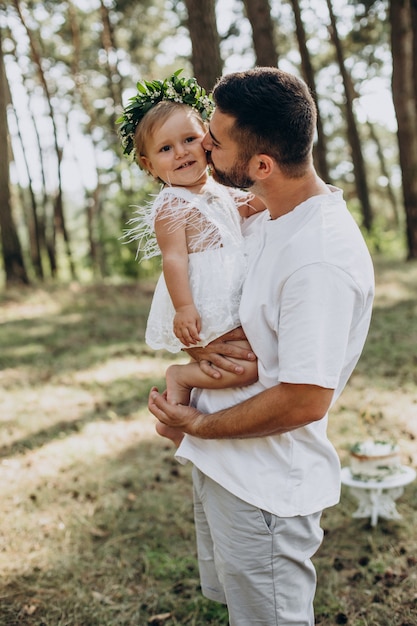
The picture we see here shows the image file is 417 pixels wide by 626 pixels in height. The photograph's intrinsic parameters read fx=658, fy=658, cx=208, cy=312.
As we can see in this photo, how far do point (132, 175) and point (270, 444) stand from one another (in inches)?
459

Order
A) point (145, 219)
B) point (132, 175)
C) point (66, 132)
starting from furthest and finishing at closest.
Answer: point (66, 132) < point (132, 175) < point (145, 219)

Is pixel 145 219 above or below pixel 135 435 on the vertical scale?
above

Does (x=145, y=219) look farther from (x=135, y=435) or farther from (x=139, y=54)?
(x=139, y=54)

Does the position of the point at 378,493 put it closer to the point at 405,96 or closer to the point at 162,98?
the point at 162,98

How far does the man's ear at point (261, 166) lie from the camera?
1854mm

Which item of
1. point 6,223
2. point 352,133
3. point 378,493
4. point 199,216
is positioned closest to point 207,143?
point 199,216

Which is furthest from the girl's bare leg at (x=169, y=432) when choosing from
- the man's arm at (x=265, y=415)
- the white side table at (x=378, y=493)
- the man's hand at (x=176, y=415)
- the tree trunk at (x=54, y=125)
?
the tree trunk at (x=54, y=125)

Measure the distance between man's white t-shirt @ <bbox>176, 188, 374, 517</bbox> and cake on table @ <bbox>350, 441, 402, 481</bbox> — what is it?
1931 millimetres

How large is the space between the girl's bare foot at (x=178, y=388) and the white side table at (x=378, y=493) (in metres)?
1.93

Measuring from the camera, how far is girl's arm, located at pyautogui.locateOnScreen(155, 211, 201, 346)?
215 centimetres

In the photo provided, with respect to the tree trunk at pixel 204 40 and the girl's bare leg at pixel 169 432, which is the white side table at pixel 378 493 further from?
the tree trunk at pixel 204 40

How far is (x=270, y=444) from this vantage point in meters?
1.99

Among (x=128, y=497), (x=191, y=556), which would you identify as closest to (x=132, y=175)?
(x=128, y=497)

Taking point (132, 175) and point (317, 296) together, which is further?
point (132, 175)
